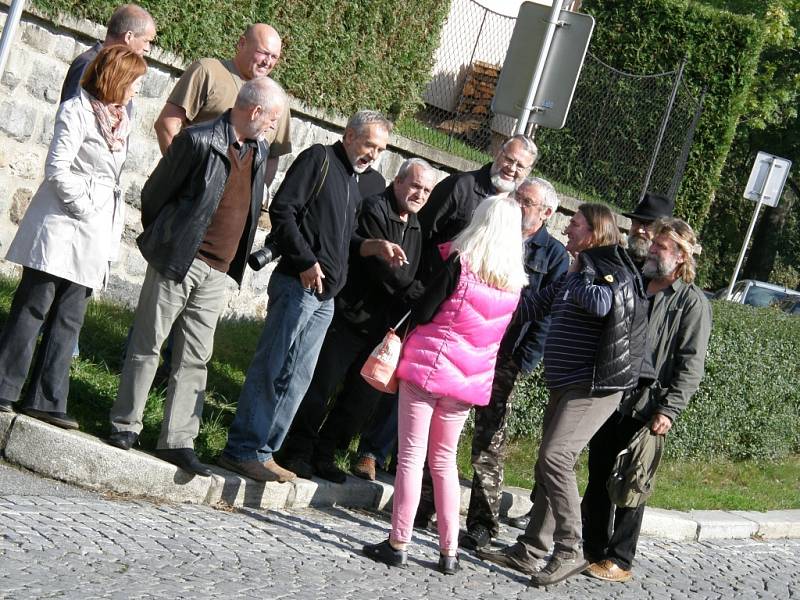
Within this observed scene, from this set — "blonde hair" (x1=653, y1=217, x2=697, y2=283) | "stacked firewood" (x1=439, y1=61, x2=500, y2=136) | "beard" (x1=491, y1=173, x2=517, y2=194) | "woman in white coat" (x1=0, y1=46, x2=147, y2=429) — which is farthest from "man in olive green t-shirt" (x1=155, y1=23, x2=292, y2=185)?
"stacked firewood" (x1=439, y1=61, x2=500, y2=136)

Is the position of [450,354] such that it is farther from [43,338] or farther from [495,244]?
[43,338]

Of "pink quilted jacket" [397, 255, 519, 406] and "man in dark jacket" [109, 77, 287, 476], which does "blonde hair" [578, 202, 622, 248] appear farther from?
"man in dark jacket" [109, 77, 287, 476]

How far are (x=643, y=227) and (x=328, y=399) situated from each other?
2.15 metres

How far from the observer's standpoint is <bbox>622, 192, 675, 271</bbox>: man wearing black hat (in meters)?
7.74

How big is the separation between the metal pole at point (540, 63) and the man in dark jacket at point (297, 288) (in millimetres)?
2439

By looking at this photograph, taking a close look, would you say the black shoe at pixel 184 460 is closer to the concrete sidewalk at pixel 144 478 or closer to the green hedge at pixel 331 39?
the concrete sidewalk at pixel 144 478

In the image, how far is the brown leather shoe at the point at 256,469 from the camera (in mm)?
7070

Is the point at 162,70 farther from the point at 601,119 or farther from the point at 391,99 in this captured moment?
the point at 601,119

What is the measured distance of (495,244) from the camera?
21.4ft

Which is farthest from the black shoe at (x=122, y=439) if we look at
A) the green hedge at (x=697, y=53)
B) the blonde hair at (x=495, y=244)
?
the green hedge at (x=697, y=53)

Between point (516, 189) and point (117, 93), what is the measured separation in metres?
2.39

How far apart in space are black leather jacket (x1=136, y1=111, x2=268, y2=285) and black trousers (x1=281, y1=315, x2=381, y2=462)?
4.44ft

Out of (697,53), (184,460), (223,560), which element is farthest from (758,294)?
(223,560)

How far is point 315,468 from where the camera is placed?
779 cm
